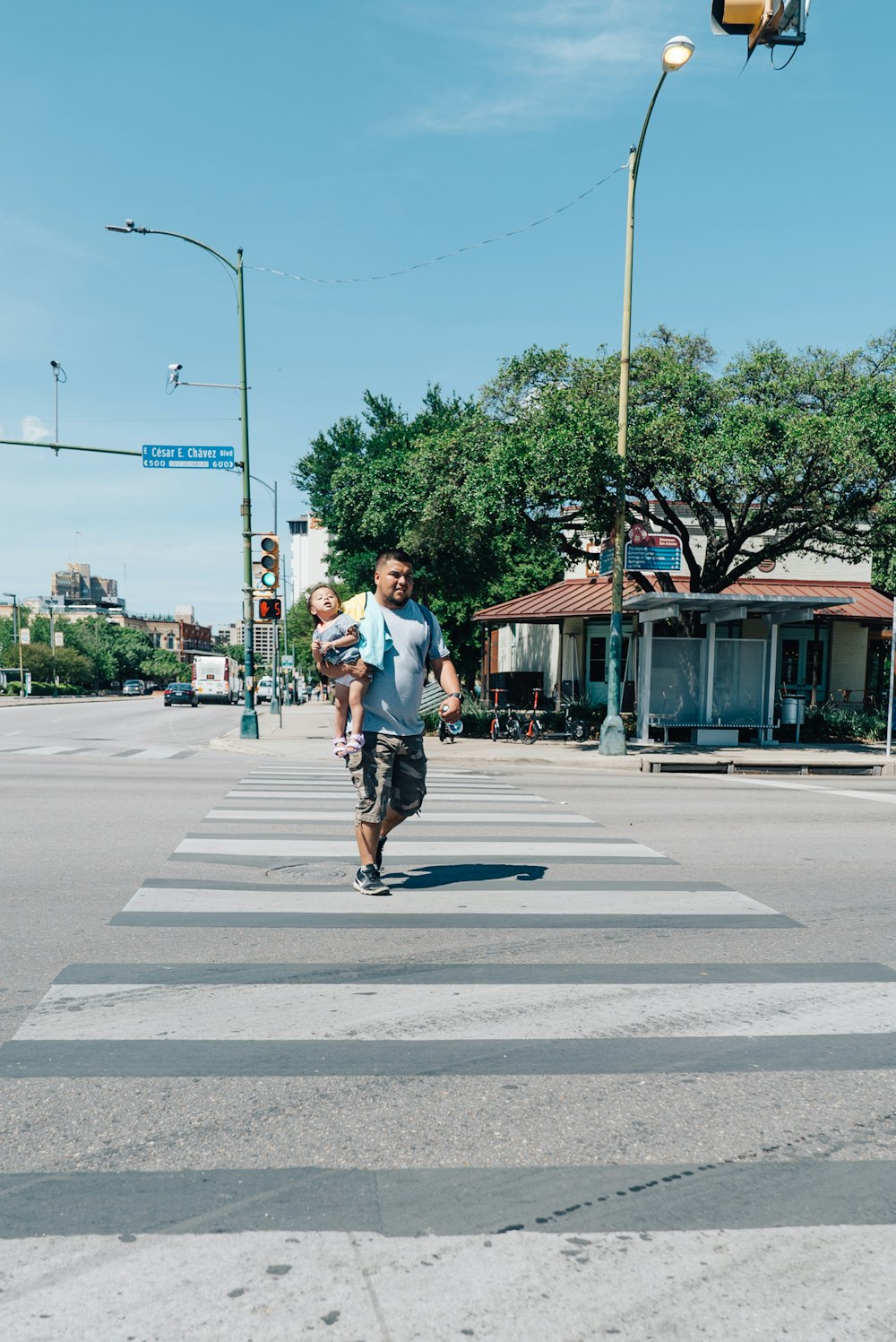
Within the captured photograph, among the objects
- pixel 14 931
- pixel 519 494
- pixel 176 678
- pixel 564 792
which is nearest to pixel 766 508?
pixel 519 494

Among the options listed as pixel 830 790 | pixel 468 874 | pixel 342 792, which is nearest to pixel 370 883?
pixel 468 874

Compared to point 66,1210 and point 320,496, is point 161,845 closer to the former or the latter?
point 66,1210

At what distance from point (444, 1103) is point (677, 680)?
61.3 feet

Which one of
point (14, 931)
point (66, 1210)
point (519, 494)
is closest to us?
point (66, 1210)

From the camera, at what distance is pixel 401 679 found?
593cm

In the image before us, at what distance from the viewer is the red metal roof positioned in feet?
83.1

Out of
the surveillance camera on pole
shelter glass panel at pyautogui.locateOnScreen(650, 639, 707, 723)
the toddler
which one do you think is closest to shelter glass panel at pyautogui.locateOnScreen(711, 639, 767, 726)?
shelter glass panel at pyautogui.locateOnScreen(650, 639, 707, 723)

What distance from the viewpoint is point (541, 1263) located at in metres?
2.45

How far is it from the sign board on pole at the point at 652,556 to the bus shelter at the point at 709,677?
6.51 ft

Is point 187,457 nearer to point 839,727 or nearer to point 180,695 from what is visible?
point 839,727

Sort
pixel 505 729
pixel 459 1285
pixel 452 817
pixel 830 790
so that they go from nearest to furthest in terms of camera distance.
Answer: pixel 459 1285
pixel 452 817
pixel 830 790
pixel 505 729

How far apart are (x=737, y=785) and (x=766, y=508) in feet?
28.9

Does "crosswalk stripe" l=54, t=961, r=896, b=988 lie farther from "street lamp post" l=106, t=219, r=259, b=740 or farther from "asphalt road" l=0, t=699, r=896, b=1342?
"street lamp post" l=106, t=219, r=259, b=740

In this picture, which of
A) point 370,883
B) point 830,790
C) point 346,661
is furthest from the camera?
point 830,790
